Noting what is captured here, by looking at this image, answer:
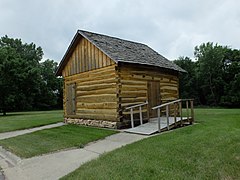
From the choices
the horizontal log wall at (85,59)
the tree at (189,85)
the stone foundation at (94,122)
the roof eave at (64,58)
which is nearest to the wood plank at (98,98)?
the stone foundation at (94,122)

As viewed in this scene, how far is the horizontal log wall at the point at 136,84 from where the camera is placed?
12.0m

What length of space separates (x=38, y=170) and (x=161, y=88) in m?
9.45

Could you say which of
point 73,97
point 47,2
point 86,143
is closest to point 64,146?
point 86,143

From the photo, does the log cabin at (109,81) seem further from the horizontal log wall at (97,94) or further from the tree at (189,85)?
the tree at (189,85)

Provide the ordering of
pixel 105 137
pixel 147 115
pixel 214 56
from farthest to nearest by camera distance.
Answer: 1. pixel 214 56
2. pixel 147 115
3. pixel 105 137

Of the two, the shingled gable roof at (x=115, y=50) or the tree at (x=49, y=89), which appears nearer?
the shingled gable roof at (x=115, y=50)

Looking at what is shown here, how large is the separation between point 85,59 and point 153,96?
14.8 feet

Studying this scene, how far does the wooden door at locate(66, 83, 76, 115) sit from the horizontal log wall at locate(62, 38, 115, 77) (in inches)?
36.4

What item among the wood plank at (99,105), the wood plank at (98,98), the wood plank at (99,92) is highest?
the wood plank at (99,92)

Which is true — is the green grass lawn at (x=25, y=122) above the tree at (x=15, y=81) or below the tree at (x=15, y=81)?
below

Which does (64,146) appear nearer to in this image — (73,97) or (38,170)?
(38,170)

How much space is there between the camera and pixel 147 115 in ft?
41.4

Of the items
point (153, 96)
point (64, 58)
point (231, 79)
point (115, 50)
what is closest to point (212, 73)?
point (231, 79)

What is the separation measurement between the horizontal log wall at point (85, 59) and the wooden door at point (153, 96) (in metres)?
2.82
